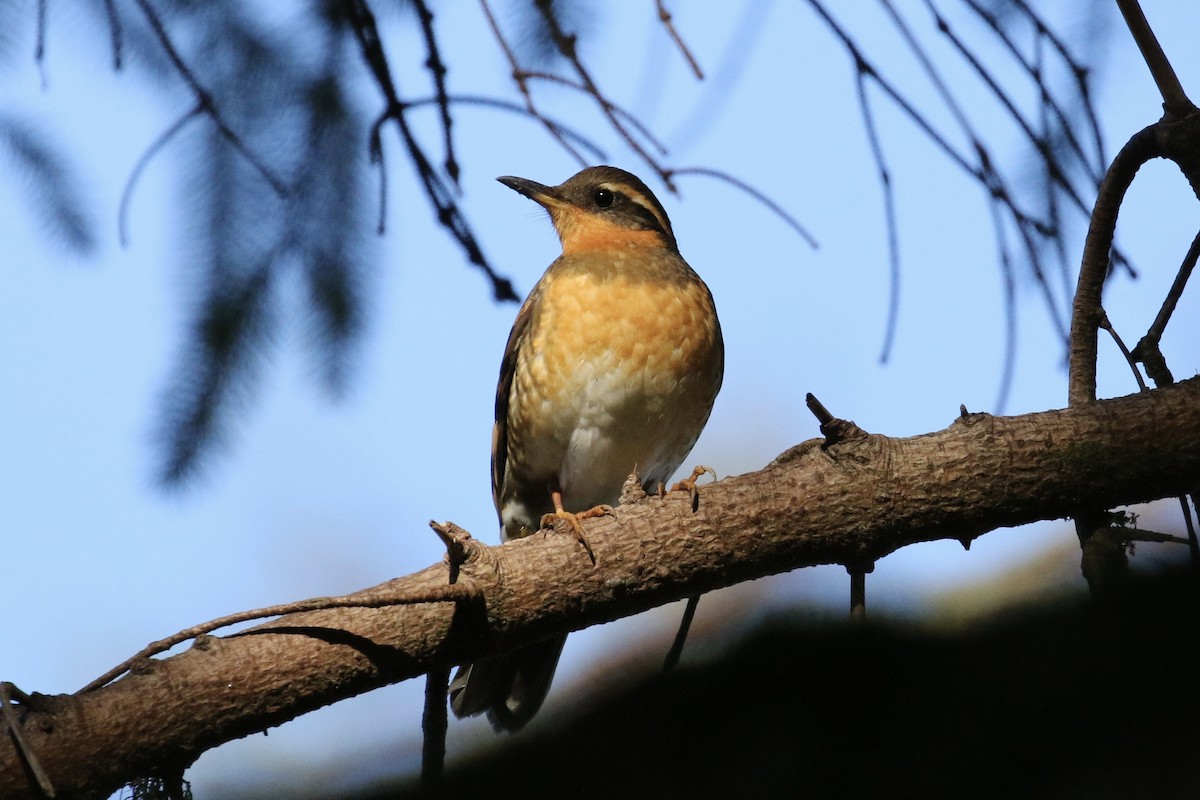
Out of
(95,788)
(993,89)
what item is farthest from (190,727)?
(993,89)

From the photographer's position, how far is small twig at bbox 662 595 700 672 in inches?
76.9

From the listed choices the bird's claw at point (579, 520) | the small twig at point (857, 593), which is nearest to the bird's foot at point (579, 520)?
the bird's claw at point (579, 520)

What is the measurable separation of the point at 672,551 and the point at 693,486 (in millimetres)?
186

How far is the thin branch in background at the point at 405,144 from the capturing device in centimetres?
350

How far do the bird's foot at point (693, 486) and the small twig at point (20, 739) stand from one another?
1613mm

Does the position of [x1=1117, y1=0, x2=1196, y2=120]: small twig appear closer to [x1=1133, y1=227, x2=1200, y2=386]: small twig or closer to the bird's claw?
[x1=1133, y1=227, x2=1200, y2=386]: small twig

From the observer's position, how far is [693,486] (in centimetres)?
308

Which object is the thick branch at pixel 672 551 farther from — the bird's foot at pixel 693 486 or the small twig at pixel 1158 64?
the small twig at pixel 1158 64

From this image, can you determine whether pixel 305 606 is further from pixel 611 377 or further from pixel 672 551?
pixel 611 377

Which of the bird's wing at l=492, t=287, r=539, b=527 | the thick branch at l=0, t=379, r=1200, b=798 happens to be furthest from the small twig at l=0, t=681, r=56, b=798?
the bird's wing at l=492, t=287, r=539, b=527

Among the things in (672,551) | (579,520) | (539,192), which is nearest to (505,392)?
(539,192)

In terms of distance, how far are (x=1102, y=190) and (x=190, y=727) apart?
2.81m

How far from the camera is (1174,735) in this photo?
1.43 m

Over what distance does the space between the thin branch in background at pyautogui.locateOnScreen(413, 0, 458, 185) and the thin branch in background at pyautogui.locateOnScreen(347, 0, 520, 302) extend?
8 cm
